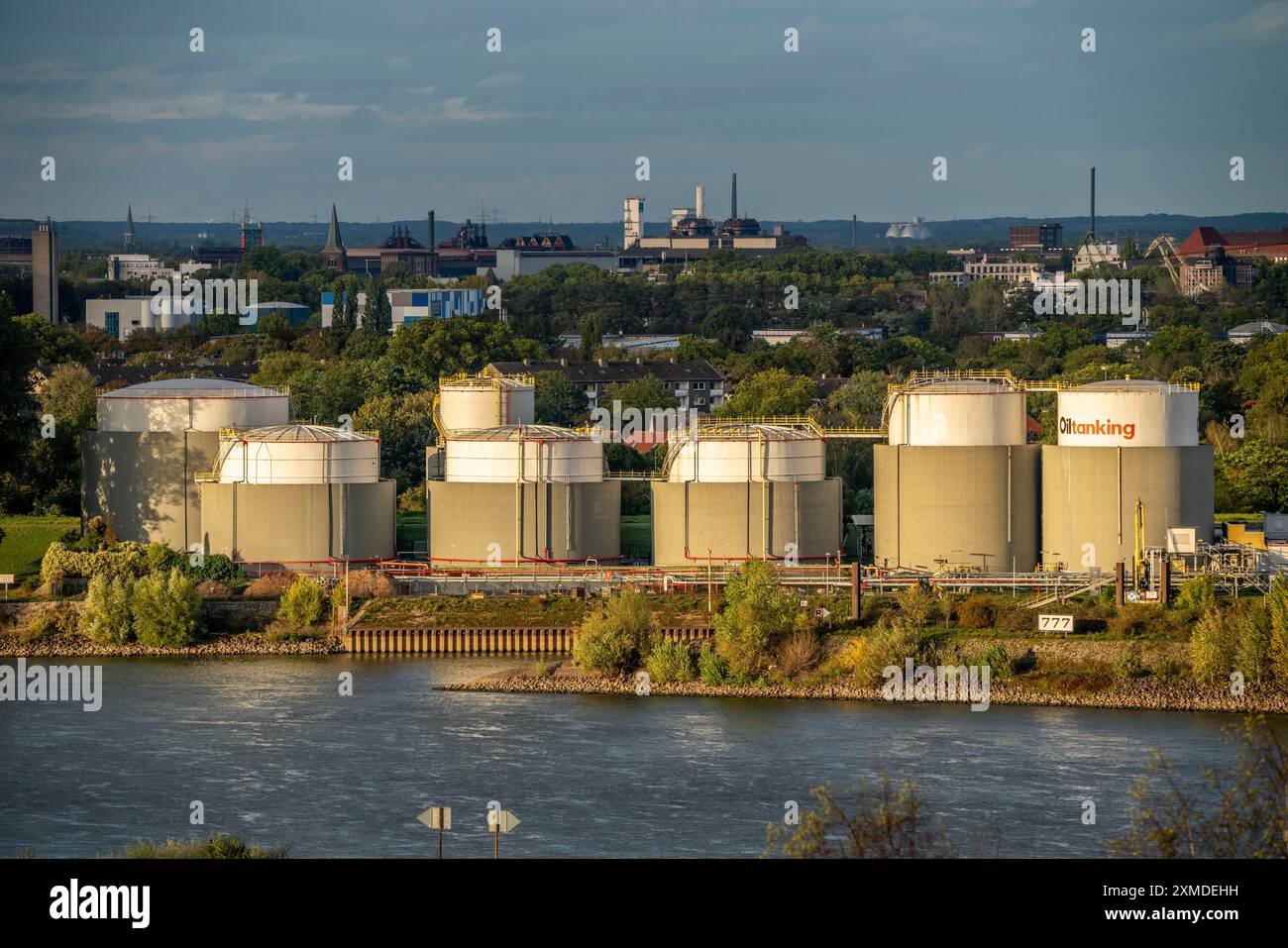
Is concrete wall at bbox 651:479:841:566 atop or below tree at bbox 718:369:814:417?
below

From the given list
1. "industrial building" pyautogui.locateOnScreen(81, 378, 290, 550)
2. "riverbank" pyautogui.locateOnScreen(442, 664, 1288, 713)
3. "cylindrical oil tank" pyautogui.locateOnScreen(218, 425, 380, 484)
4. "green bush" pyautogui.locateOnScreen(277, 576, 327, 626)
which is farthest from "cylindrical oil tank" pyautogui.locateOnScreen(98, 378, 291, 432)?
"riverbank" pyautogui.locateOnScreen(442, 664, 1288, 713)

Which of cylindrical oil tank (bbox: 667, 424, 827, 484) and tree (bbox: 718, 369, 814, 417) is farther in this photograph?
tree (bbox: 718, 369, 814, 417)

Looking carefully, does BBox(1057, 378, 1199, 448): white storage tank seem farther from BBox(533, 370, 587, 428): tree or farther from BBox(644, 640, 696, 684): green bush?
BBox(533, 370, 587, 428): tree

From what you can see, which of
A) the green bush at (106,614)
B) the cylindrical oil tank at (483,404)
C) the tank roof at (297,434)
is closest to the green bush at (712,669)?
the green bush at (106,614)
